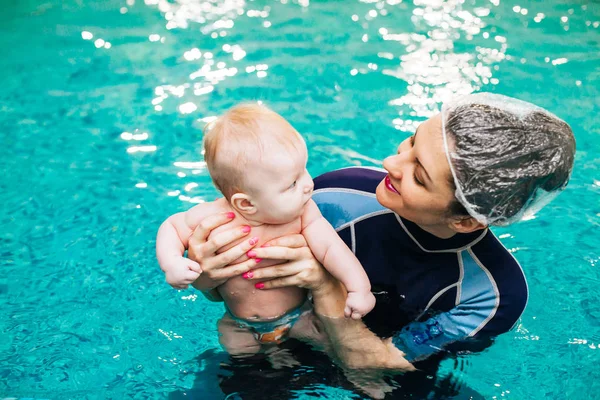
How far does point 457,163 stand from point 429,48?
4.67 m

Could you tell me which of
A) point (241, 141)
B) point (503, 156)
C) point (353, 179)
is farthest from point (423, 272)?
point (241, 141)

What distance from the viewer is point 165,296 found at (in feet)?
13.9

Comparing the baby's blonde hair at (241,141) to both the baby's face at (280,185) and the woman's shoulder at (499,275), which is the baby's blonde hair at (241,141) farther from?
the woman's shoulder at (499,275)

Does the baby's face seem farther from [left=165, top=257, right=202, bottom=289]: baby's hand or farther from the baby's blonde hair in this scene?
[left=165, top=257, right=202, bottom=289]: baby's hand

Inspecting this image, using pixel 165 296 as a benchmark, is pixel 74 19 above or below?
above

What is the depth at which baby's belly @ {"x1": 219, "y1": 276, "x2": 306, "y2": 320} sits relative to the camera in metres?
3.04

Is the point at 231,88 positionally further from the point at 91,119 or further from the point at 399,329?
the point at 399,329

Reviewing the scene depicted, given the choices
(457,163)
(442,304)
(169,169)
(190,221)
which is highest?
(457,163)

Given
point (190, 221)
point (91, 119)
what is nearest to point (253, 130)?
point (190, 221)

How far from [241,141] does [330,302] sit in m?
0.95

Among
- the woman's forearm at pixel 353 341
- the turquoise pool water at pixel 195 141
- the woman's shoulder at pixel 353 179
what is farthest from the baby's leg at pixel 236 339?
the woman's shoulder at pixel 353 179

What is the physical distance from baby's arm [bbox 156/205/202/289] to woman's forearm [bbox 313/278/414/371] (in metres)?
0.68

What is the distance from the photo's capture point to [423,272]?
10.2 ft

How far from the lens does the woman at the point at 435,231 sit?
2.59 metres
